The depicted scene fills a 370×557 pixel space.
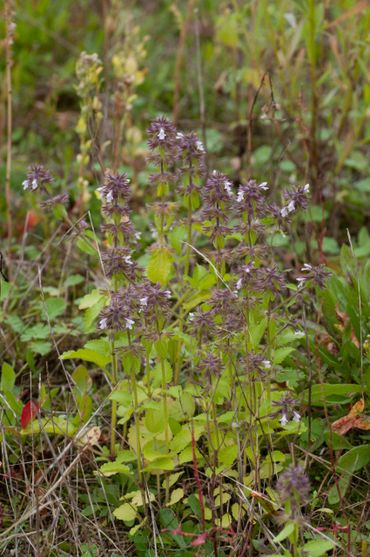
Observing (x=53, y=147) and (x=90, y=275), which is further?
(x=53, y=147)

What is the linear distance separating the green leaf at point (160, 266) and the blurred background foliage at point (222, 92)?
1.88ft

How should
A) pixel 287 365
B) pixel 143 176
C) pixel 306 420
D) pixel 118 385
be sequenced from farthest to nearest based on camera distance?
1. pixel 143 176
2. pixel 287 365
3. pixel 306 420
4. pixel 118 385

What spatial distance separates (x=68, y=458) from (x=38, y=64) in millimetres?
3303

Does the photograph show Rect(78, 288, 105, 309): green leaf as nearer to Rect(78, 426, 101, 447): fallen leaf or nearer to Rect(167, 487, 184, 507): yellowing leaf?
Rect(78, 426, 101, 447): fallen leaf

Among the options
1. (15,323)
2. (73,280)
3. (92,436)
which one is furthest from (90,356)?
(73,280)

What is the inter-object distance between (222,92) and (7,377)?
9.56 ft

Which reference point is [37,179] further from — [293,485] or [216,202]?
[293,485]

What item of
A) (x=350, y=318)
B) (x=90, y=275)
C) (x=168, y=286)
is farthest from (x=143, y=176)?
(x=350, y=318)

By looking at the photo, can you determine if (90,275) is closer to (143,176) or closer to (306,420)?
(143,176)

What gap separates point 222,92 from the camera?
4953 mm

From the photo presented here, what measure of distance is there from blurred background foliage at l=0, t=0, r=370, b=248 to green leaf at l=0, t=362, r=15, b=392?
2.43ft

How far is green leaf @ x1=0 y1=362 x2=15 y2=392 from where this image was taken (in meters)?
2.53

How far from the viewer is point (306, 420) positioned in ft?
7.92

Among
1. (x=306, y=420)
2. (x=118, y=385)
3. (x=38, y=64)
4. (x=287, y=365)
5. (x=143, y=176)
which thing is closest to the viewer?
(x=118, y=385)
